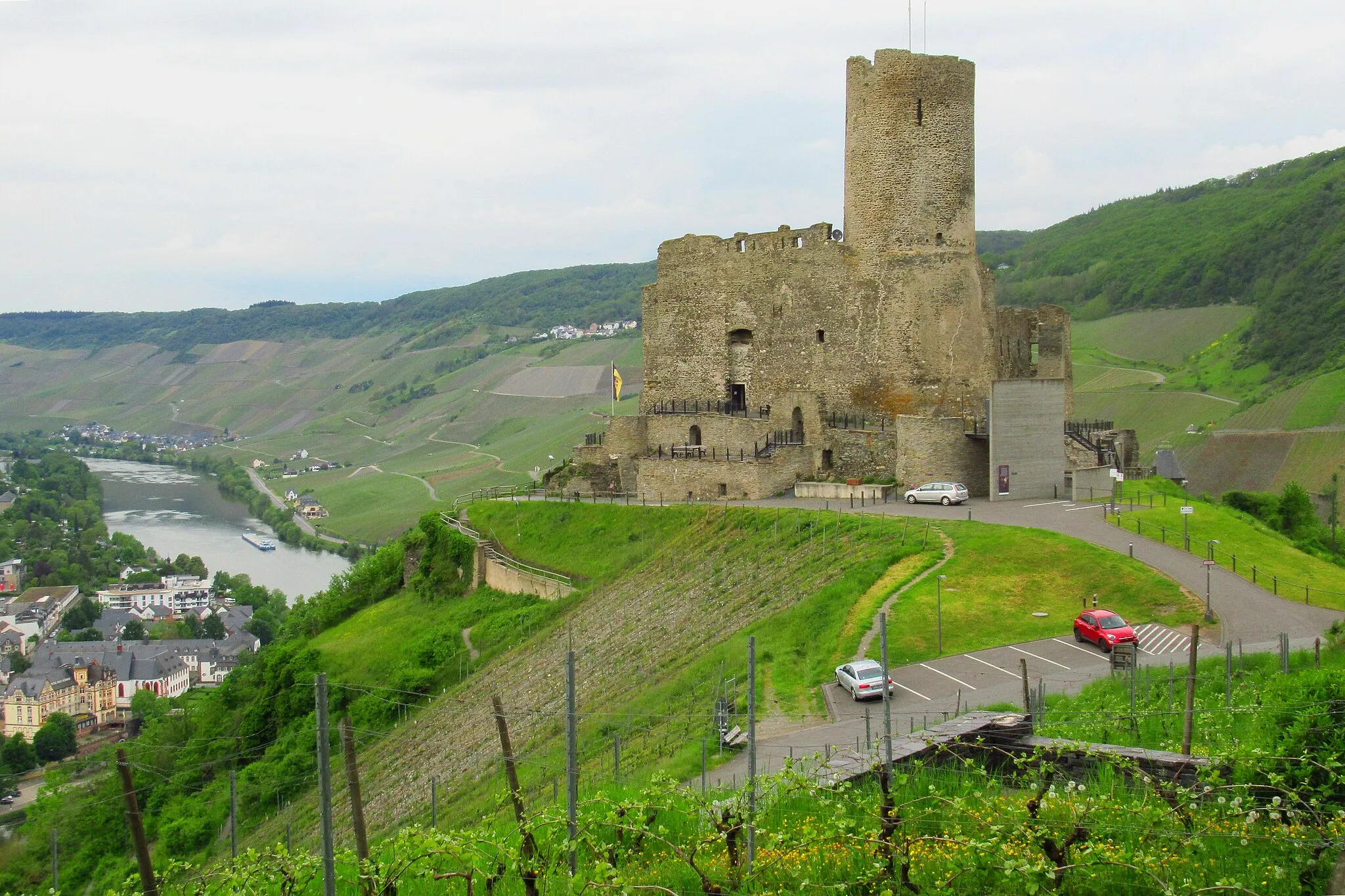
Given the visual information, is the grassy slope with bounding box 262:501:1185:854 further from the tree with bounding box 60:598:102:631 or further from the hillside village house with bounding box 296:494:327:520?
the hillside village house with bounding box 296:494:327:520

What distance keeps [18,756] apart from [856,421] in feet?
189

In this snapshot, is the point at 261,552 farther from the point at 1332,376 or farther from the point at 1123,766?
the point at 1123,766

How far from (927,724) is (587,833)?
769 cm

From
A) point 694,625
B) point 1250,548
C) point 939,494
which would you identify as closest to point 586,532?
point 694,625

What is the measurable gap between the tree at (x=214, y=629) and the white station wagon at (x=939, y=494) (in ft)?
284

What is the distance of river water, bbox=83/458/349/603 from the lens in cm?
13575

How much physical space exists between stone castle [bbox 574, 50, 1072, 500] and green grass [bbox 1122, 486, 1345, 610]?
5231 millimetres

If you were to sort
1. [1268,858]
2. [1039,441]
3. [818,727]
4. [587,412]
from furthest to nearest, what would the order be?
[587,412] → [1039,441] → [818,727] → [1268,858]

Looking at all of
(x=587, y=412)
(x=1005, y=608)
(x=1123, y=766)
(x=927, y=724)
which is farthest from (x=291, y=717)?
(x=587, y=412)

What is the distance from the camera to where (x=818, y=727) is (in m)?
23.6

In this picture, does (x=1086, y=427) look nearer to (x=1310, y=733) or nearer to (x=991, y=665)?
(x=991, y=665)

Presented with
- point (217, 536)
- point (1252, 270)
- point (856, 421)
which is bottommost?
point (217, 536)

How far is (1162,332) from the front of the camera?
500 feet

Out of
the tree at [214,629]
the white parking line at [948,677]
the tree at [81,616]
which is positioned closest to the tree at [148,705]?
the tree at [214,629]
